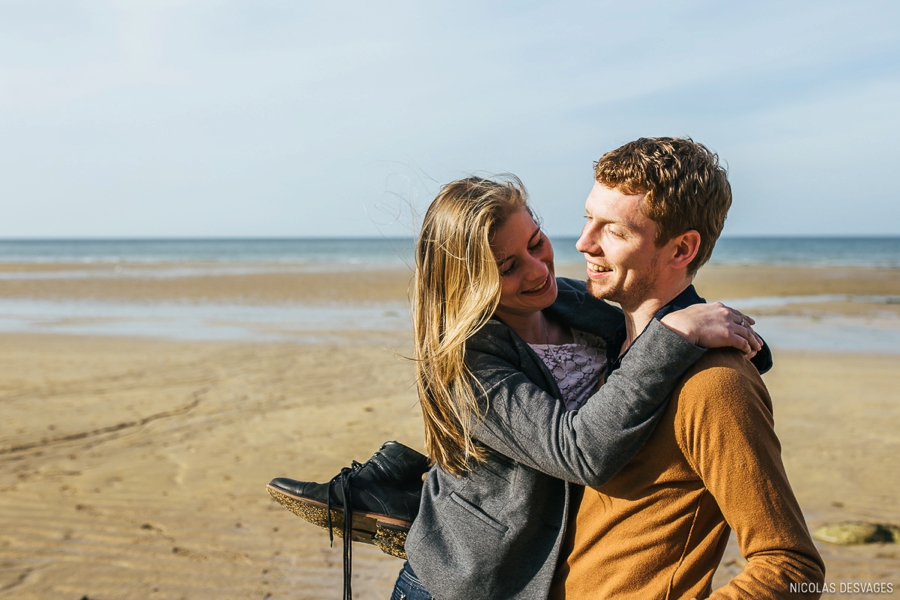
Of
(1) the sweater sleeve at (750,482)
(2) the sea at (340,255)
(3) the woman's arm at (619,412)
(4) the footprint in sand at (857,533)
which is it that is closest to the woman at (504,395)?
(3) the woman's arm at (619,412)

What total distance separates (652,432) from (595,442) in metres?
0.16

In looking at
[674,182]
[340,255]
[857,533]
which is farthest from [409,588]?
[340,255]

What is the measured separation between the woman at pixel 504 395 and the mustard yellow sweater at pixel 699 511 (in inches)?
2.3

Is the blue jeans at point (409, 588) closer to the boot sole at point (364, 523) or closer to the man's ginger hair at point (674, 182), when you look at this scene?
the boot sole at point (364, 523)

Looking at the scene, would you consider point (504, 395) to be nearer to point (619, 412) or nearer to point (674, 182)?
point (619, 412)

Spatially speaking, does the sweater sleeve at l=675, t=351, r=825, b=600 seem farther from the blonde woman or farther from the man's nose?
the man's nose

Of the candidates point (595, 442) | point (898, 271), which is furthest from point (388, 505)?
point (898, 271)

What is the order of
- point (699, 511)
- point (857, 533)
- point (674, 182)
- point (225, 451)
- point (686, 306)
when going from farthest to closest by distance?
point (225, 451)
point (857, 533)
point (686, 306)
point (674, 182)
point (699, 511)

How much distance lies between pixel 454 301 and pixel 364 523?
32.5 inches

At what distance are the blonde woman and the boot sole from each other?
47mm

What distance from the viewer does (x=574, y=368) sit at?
7.50 feet

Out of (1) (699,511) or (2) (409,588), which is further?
(2) (409,588)

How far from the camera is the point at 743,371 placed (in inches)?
68.2

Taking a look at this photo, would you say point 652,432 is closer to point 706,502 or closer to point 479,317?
point 706,502
